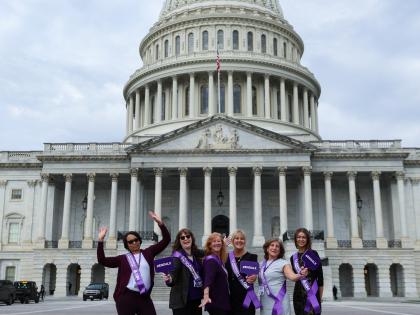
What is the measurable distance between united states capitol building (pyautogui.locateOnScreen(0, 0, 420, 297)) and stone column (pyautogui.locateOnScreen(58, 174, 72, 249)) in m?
0.11

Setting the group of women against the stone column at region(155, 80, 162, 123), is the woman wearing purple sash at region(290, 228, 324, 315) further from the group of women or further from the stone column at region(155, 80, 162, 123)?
the stone column at region(155, 80, 162, 123)

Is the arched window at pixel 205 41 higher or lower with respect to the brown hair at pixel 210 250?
higher

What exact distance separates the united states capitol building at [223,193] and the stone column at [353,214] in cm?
10

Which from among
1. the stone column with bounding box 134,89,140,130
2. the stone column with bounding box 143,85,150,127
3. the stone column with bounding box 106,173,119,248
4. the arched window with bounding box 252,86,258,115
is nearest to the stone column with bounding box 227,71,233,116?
the arched window with bounding box 252,86,258,115

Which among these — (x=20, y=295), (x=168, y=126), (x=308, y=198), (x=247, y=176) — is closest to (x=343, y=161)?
(x=308, y=198)

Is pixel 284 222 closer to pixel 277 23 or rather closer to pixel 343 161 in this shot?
pixel 343 161

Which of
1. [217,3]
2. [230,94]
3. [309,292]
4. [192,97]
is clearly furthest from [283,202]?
[309,292]

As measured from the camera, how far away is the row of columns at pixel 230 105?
71.4 metres

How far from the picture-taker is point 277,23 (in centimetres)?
7862

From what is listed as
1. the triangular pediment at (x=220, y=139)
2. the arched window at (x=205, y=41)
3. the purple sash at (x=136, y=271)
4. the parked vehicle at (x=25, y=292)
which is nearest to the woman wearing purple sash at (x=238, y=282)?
the purple sash at (x=136, y=271)

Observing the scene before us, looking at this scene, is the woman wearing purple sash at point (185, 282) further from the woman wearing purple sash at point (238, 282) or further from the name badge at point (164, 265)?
the woman wearing purple sash at point (238, 282)

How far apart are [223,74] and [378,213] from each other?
2776 centimetres

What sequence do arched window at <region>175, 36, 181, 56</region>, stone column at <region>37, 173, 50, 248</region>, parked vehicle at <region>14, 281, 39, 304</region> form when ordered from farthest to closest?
arched window at <region>175, 36, 181, 56</region>
stone column at <region>37, 173, 50, 248</region>
parked vehicle at <region>14, 281, 39, 304</region>

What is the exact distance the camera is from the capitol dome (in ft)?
236
